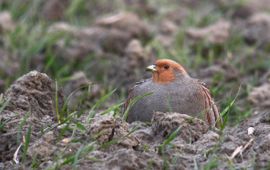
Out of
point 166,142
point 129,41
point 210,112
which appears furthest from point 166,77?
point 129,41

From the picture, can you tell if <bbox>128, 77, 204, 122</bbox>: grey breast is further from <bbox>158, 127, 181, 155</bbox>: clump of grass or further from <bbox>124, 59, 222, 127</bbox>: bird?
<bbox>158, 127, 181, 155</bbox>: clump of grass

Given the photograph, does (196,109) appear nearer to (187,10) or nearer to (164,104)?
(164,104)

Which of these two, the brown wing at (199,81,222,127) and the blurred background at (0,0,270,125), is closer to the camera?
the brown wing at (199,81,222,127)

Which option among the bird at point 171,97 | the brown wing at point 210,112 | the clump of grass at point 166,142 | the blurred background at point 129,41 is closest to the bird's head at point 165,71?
the bird at point 171,97

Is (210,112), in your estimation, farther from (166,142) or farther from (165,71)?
(166,142)

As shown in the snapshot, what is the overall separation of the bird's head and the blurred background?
1.48 metres

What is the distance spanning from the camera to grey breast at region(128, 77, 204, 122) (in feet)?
18.0

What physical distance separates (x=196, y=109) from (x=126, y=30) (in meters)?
3.99

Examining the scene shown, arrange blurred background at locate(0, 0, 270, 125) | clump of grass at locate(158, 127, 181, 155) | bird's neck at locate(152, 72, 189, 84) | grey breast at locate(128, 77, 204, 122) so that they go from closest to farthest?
clump of grass at locate(158, 127, 181, 155)
grey breast at locate(128, 77, 204, 122)
bird's neck at locate(152, 72, 189, 84)
blurred background at locate(0, 0, 270, 125)

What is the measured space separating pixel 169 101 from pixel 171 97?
52 millimetres

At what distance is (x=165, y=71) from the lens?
19.0 ft

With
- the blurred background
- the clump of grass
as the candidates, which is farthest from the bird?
the blurred background

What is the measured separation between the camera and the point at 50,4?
10055 millimetres

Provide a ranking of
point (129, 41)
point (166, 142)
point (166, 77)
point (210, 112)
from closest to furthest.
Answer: point (166, 142)
point (210, 112)
point (166, 77)
point (129, 41)
